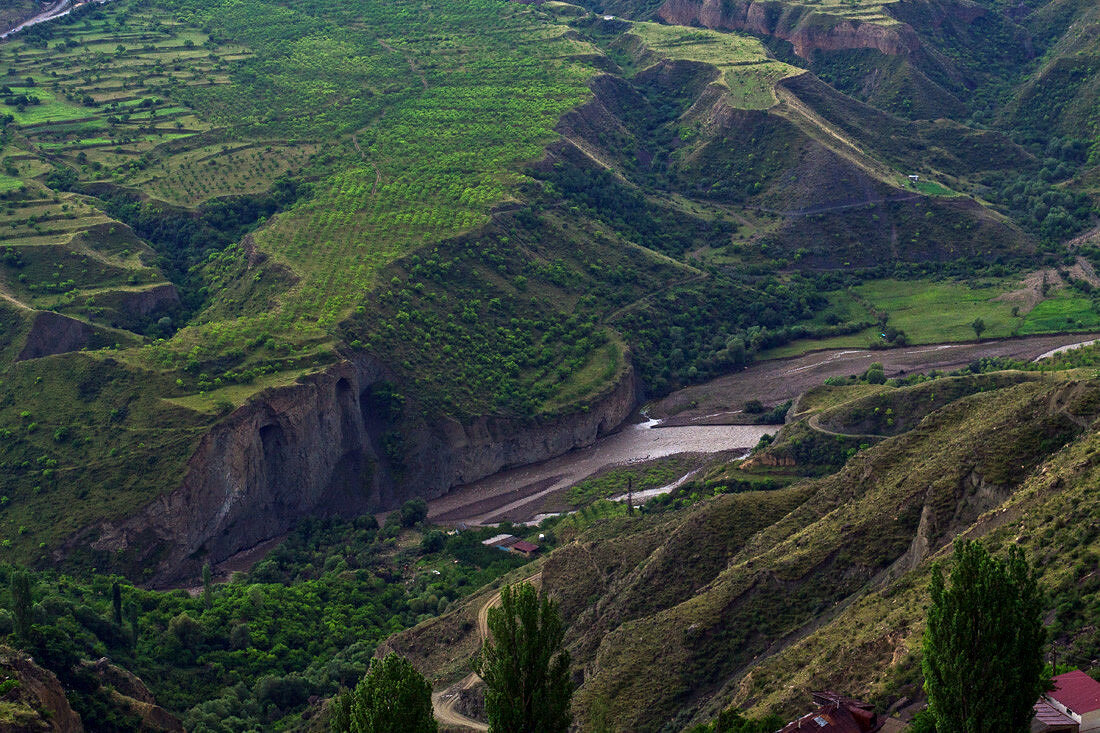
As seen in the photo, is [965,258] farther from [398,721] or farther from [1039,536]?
[398,721]

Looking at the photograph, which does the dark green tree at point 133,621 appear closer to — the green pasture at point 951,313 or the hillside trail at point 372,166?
the hillside trail at point 372,166

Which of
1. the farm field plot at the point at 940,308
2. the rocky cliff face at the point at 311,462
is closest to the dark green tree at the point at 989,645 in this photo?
the rocky cliff face at the point at 311,462

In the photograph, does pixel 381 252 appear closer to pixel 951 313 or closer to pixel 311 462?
pixel 311 462

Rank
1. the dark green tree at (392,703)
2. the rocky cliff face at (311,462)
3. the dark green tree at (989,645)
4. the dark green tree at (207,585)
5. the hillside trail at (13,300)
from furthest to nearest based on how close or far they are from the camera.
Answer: the hillside trail at (13,300) → the rocky cliff face at (311,462) → the dark green tree at (207,585) → the dark green tree at (392,703) → the dark green tree at (989,645)

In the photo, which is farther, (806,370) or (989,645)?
(806,370)

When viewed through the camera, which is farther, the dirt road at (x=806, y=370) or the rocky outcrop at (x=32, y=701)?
the dirt road at (x=806, y=370)

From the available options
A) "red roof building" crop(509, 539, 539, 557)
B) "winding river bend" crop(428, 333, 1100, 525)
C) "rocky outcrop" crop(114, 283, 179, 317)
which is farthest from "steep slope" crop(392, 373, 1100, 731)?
"rocky outcrop" crop(114, 283, 179, 317)

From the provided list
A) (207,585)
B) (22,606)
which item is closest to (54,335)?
(207,585)
